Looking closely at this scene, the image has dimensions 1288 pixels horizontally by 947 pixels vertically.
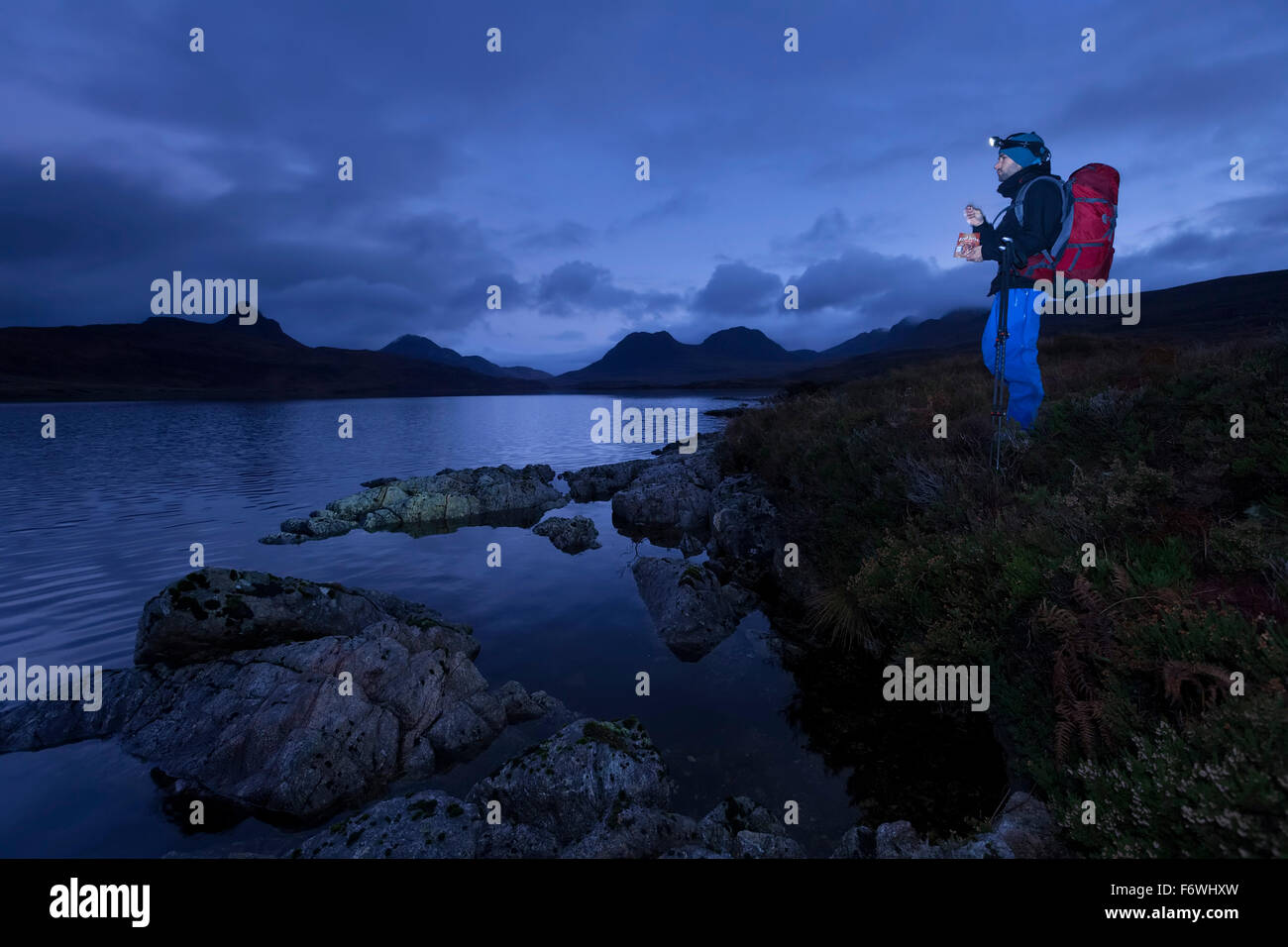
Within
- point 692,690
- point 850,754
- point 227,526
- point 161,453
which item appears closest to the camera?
point 850,754

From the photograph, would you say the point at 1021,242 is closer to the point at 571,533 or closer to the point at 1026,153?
the point at 1026,153

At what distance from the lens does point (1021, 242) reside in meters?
7.31

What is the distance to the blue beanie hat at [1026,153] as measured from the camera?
293 inches

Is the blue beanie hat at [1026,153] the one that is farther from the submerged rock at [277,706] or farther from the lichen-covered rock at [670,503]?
the lichen-covered rock at [670,503]

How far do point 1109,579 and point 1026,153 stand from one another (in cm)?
626

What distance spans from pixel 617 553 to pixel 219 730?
34.1 feet

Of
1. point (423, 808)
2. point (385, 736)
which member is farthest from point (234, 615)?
point (423, 808)

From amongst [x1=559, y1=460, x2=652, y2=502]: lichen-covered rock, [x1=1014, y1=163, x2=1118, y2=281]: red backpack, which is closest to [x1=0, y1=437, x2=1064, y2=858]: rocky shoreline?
[x1=1014, y1=163, x2=1118, y2=281]: red backpack

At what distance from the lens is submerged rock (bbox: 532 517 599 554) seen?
55.4 ft

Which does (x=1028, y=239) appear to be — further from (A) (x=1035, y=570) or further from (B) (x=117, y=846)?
(B) (x=117, y=846)

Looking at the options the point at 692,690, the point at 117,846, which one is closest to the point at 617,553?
the point at 692,690

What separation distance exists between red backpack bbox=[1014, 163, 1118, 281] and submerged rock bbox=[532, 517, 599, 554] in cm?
1330
